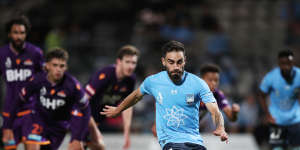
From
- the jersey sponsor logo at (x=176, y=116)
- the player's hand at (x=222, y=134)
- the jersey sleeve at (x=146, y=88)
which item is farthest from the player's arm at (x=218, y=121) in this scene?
the jersey sleeve at (x=146, y=88)

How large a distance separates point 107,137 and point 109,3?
15.0 feet

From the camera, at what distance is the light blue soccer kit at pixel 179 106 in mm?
6023

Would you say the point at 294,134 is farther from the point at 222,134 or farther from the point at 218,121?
the point at 222,134

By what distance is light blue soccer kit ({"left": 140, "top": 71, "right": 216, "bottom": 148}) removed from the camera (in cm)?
602

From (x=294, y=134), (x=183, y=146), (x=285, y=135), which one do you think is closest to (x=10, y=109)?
(x=183, y=146)

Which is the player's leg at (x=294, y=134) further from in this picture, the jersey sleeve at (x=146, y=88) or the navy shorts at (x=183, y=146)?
the jersey sleeve at (x=146, y=88)

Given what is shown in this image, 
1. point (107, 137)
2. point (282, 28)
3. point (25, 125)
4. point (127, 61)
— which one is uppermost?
point (282, 28)

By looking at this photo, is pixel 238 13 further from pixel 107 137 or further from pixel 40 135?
pixel 40 135

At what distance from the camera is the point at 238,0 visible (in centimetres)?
1764

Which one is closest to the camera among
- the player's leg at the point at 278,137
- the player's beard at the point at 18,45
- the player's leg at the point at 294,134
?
the player's beard at the point at 18,45

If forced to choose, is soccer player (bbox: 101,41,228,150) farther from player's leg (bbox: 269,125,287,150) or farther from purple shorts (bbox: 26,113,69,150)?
player's leg (bbox: 269,125,287,150)

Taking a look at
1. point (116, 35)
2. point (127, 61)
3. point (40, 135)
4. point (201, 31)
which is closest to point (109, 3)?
point (116, 35)

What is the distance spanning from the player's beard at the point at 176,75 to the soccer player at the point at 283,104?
133 inches

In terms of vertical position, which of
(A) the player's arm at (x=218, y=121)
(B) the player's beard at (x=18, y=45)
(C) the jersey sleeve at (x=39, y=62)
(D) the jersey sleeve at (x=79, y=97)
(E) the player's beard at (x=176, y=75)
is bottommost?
(A) the player's arm at (x=218, y=121)
